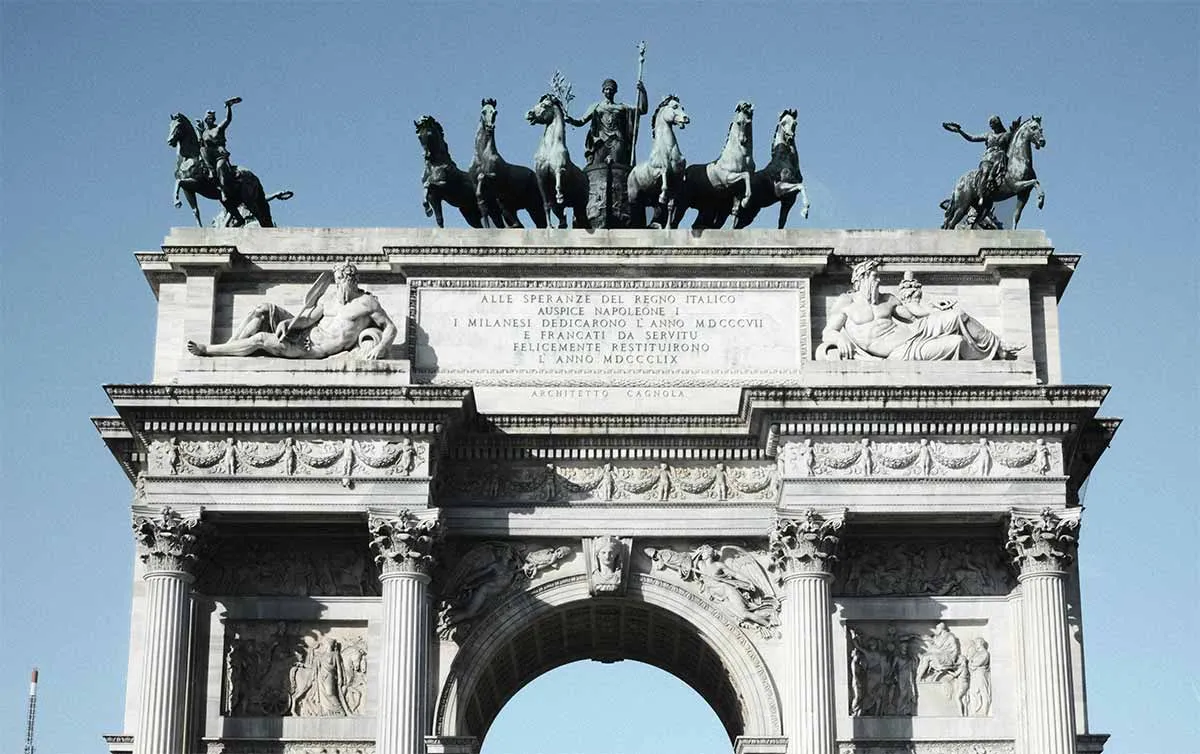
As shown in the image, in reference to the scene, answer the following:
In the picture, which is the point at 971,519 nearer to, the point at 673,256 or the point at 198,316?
the point at 673,256

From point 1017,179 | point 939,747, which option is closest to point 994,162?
point 1017,179

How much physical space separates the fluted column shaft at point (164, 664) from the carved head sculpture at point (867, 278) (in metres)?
12.1

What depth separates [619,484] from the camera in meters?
37.6

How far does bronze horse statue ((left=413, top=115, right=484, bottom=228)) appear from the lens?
132 feet

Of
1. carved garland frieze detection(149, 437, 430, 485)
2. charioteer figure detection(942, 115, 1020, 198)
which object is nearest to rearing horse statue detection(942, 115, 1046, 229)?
charioteer figure detection(942, 115, 1020, 198)

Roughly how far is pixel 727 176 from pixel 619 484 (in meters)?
6.25

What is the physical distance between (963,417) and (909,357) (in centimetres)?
162

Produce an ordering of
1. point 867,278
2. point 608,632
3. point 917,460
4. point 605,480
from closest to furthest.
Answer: point 917,460 → point 605,480 → point 867,278 → point 608,632

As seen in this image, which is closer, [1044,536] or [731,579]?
[1044,536]

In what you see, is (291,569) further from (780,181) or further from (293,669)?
(780,181)

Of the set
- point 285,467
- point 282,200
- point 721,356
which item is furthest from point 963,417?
point 282,200

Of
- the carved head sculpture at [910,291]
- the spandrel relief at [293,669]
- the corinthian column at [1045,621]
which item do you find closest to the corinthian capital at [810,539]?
the corinthian column at [1045,621]

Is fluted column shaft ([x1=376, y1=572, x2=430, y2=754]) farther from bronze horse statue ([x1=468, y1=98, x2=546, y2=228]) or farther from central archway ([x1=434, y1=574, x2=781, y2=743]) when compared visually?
bronze horse statue ([x1=468, y1=98, x2=546, y2=228])

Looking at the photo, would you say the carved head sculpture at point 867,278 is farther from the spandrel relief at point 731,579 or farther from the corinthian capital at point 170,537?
the corinthian capital at point 170,537
